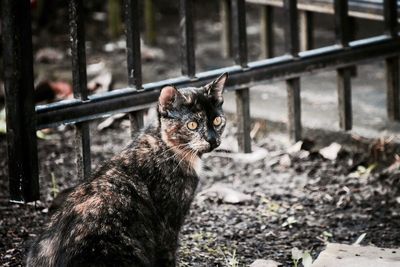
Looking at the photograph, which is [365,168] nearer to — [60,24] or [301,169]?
[301,169]

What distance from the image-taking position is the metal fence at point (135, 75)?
5098 millimetres

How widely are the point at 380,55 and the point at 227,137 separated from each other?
1.23 metres

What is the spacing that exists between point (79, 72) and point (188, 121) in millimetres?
782

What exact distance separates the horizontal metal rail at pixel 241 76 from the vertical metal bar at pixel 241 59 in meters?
0.08

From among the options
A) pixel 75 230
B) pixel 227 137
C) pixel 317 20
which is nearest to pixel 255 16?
pixel 317 20

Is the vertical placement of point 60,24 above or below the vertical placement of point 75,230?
above

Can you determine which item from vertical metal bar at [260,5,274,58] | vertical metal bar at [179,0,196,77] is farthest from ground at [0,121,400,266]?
vertical metal bar at [260,5,274,58]

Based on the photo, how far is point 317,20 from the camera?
1023cm

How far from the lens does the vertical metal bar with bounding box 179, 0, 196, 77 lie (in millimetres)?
5961

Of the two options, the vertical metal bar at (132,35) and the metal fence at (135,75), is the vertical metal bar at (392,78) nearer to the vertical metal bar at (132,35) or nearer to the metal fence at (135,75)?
the metal fence at (135,75)

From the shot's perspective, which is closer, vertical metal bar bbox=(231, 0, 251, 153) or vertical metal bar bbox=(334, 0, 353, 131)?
vertical metal bar bbox=(231, 0, 251, 153)

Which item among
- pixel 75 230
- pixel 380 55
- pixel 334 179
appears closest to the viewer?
pixel 75 230

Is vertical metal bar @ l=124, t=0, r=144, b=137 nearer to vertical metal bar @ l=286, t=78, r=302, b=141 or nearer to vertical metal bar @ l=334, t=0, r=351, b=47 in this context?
vertical metal bar @ l=286, t=78, r=302, b=141

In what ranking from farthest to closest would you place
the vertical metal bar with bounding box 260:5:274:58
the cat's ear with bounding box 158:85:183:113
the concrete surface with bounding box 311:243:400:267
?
the vertical metal bar with bounding box 260:5:274:58, the cat's ear with bounding box 158:85:183:113, the concrete surface with bounding box 311:243:400:267
